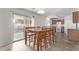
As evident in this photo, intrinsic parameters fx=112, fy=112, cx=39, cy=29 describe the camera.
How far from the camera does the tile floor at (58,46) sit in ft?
8.61

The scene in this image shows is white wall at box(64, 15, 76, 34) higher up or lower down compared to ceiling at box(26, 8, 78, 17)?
lower down

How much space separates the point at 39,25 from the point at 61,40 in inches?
25.2

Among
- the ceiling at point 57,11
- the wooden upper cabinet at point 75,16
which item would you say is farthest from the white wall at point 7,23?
the wooden upper cabinet at point 75,16

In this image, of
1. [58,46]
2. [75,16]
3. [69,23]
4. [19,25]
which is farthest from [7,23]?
[75,16]

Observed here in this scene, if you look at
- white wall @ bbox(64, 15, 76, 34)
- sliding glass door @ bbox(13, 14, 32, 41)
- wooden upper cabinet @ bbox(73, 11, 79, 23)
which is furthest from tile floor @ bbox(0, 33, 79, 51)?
wooden upper cabinet @ bbox(73, 11, 79, 23)

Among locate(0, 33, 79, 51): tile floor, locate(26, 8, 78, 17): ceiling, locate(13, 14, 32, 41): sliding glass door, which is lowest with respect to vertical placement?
locate(0, 33, 79, 51): tile floor

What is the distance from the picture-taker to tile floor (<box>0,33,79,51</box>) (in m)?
2.62

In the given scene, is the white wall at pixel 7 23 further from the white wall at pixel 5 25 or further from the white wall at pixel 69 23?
the white wall at pixel 69 23

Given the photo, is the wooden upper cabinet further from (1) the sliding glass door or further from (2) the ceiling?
(1) the sliding glass door

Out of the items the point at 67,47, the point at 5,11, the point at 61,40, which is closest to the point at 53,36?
the point at 61,40

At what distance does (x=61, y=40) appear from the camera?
2688mm
